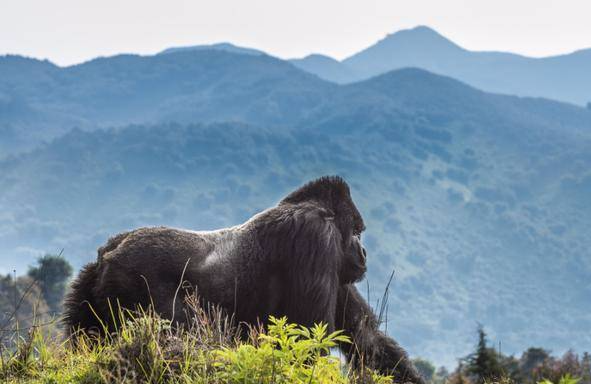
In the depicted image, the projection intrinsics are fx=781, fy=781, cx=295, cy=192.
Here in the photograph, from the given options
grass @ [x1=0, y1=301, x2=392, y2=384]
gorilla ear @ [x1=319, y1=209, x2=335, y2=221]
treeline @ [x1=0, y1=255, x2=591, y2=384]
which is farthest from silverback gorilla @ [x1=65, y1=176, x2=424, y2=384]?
grass @ [x1=0, y1=301, x2=392, y2=384]

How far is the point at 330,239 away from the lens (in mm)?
6230

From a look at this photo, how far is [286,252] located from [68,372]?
257 centimetres

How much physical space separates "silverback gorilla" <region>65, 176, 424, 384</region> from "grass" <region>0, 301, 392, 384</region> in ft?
4.06

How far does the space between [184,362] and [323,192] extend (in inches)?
131

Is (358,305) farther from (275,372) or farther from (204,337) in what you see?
(275,372)

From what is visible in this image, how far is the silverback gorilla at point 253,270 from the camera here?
5.43 metres

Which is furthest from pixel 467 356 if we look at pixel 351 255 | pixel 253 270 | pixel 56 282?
pixel 56 282

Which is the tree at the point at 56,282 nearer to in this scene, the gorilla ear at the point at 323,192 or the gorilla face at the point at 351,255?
the gorilla ear at the point at 323,192

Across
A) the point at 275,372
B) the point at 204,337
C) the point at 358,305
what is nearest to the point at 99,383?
the point at 204,337

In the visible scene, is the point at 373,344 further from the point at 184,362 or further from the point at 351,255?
the point at 184,362

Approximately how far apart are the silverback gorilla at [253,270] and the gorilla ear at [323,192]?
1 cm

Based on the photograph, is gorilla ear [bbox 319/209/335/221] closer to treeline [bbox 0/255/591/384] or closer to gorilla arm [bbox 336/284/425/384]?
gorilla arm [bbox 336/284/425/384]

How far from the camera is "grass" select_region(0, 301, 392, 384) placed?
3246 mm

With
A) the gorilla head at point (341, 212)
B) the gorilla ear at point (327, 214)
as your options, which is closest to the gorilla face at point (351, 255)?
the gorilla head at point (341, 212)
